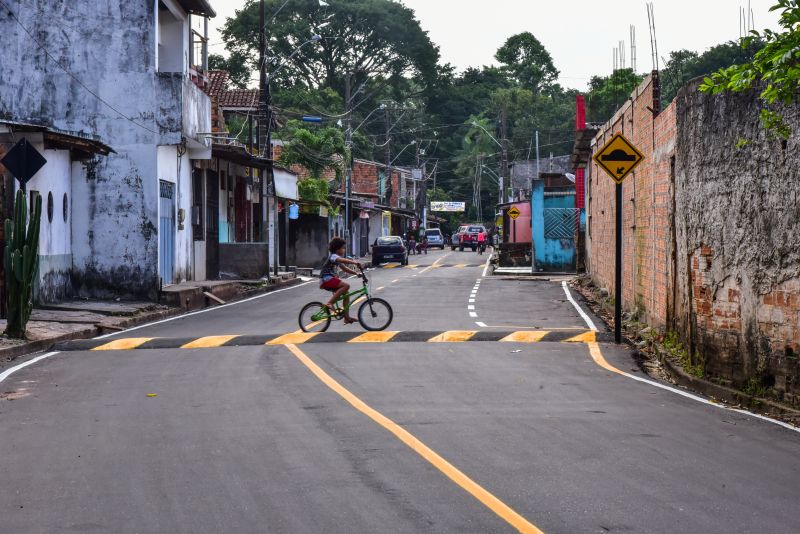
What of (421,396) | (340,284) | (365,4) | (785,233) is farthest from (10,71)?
(365,4)

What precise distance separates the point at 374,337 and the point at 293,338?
130 cm

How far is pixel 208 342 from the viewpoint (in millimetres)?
17875

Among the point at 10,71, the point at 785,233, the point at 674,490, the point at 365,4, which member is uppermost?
the point at 365,4

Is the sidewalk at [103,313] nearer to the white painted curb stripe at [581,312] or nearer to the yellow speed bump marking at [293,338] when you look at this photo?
the yellow speed bump marking at [293,338]

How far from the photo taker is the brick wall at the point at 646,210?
56.2ft

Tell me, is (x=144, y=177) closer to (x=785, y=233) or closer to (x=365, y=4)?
(x=785, y=233)

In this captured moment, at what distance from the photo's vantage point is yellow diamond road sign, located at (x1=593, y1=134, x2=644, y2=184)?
17969mm

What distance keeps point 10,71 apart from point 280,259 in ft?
82.5

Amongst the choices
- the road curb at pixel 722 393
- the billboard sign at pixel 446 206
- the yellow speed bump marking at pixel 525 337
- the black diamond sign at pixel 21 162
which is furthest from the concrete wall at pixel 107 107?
the billboard sign at pixel 446 206

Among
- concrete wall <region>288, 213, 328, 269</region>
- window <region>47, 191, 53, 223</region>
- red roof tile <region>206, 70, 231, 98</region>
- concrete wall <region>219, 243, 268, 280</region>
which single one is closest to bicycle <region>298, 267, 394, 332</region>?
window <region>47, 191, 53, 223</region>

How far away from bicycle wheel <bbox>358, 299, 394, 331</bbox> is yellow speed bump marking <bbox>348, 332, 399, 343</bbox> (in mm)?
818

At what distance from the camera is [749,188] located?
12.2 meters

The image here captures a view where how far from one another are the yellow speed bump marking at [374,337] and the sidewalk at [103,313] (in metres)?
4.81

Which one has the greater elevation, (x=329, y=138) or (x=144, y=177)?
(x=329, y=138)
